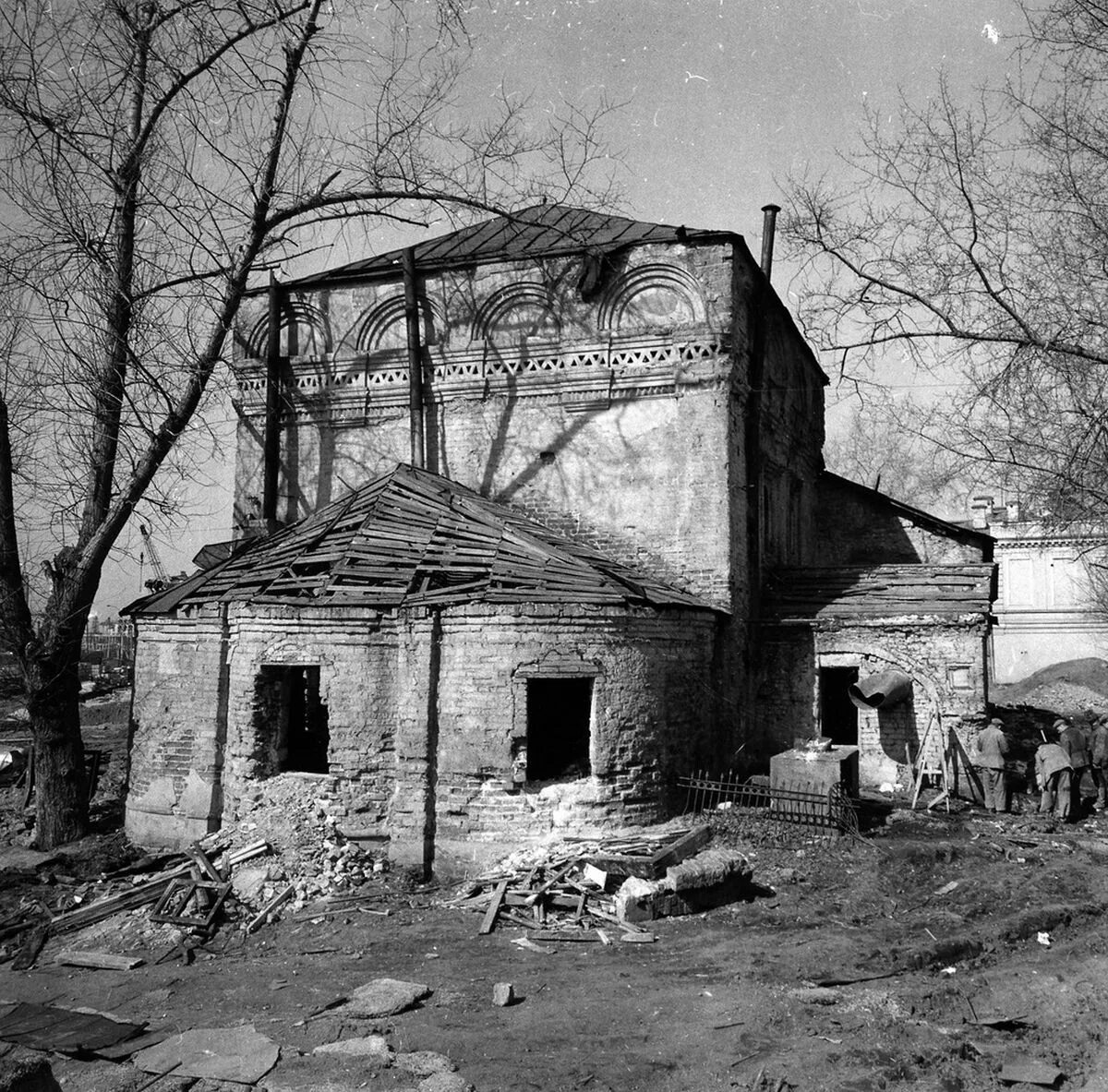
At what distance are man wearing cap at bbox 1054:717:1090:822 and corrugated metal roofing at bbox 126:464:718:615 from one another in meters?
5.52

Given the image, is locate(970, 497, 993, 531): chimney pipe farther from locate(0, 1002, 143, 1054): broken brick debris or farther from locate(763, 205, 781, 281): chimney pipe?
locate(0, 1002, 143, 1054): broken brick debris

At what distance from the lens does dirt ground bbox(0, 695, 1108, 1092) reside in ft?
20.9

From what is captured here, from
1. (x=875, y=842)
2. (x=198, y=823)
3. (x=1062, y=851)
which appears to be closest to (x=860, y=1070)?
(x=875, y=842)

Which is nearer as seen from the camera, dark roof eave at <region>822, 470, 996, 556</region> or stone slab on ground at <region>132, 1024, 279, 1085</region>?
stone slab on ground at <region>132, 1024, 279, 1085</region>

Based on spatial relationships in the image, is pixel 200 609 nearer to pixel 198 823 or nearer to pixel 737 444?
pixel 198 823

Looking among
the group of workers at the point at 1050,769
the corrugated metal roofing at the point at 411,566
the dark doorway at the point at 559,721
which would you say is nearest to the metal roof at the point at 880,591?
the group of workers at the point at 1050,769

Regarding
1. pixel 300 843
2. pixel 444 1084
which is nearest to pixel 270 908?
pixel 300 843

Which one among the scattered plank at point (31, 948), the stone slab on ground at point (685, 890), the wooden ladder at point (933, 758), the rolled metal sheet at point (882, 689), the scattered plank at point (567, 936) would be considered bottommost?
the scattered plank at point (31, 948)

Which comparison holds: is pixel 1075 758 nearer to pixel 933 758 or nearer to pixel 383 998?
pixel 933 758

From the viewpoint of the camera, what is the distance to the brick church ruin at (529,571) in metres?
11.2

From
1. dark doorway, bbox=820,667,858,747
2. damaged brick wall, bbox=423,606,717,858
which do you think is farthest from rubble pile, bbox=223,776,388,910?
dark doorway, bbox=820,667,858,747

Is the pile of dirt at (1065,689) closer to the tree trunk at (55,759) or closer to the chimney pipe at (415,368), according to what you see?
the chimney pipe at (415,368)

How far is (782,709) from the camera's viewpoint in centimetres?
1491

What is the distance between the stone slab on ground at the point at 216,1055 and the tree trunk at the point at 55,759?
21.5 feet
